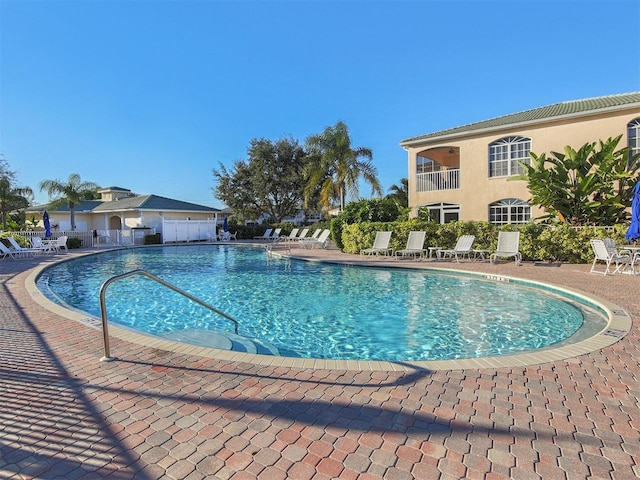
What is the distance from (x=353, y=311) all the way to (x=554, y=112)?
18024 mm

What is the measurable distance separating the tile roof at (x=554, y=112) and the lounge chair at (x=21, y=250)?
21425mm

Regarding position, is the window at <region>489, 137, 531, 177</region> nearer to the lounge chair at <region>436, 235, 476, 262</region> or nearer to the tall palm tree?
the lounge chair at <region>436, 235, 476, 262</region>

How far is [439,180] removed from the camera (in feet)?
73.9

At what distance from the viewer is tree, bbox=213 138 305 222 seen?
38.9 metres

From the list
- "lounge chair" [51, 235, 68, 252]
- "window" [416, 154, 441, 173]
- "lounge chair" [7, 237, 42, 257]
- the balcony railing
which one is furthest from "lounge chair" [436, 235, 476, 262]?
"lounge chair" [51, 235, 68, 252]

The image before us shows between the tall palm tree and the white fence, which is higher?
the tall palm tree

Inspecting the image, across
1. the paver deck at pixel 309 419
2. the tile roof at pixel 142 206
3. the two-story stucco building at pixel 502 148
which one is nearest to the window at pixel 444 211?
the two-story stucco building at pixel 502 148

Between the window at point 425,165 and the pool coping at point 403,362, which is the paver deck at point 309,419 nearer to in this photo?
the pool coping at point 403,362

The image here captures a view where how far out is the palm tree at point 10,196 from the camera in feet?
94.7

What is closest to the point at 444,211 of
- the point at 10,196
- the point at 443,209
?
the point at 443,209

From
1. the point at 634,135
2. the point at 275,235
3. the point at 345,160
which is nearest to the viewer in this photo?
the point at 634,135

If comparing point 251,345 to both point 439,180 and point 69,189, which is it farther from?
point 69,189

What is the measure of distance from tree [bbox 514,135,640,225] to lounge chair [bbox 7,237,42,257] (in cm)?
2359

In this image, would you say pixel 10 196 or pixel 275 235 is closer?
pixel 10 196
